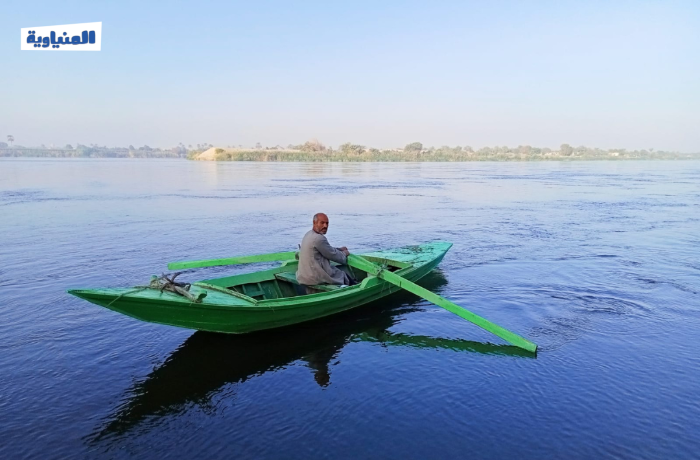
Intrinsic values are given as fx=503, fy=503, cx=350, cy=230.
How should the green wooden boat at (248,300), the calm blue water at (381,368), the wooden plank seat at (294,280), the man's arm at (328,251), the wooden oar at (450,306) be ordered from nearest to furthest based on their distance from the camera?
the calm blue water at (381,368) → the green wooden boat at (248,300) → the wooden oar at (450,306) → the man's arm at (328,251) → the wooden plank seat at (294,280)

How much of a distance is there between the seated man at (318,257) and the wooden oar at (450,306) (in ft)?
1.58

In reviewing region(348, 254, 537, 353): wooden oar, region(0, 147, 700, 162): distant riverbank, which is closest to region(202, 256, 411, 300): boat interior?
region(348, 254, 537, 353): wooden oar

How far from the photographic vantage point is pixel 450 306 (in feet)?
27.6

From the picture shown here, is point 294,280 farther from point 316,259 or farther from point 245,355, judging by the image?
point 245,355

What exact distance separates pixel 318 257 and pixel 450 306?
8.06 ft

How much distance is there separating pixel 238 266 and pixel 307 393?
7193mm

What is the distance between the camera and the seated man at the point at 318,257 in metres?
8.74

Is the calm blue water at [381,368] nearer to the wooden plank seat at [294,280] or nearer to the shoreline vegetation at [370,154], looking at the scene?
the wooden plank seat at [294,280]

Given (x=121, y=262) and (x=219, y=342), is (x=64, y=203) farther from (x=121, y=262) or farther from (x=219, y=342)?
(x=219, y=342)

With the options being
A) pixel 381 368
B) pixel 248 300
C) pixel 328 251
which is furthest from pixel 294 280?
pixel 381 368

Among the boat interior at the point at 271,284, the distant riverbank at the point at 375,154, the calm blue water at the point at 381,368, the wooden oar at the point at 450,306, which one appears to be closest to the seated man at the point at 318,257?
the boat interior at the point at 271,284

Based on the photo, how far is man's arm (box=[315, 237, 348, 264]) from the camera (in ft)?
28.8

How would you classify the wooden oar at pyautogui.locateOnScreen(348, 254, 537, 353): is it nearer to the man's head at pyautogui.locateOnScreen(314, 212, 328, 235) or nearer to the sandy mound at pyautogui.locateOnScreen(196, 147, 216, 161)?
the man's head at pyautogui.locateOnScreen(314, 212, 328, 235)

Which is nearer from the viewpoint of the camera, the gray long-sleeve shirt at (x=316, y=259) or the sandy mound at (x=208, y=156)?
the gray long-sleeve shirt at (x=316, y=259)
